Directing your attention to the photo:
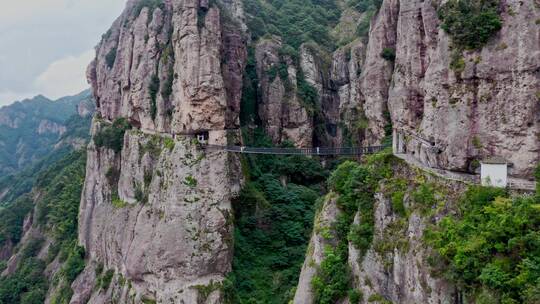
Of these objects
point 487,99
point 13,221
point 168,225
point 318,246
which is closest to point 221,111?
point 168,225

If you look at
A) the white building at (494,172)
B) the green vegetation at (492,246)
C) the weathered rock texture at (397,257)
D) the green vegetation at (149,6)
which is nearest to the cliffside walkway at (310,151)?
the weathered rock texture at (397,257)

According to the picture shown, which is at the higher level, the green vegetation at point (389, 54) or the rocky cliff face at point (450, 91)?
the green vegetation at point (389, 54)

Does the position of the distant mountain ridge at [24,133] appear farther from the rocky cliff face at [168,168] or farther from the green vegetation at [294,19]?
the rocky cliff face at [168,168]

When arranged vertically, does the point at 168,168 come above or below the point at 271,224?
above

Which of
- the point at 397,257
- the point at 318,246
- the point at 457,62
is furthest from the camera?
the point at 318,246

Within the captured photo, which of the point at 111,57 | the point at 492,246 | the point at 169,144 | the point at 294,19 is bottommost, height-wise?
the point at 492,246

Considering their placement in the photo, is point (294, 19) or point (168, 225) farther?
point (294, 19)

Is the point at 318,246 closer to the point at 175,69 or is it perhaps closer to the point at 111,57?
the point at 175,69
